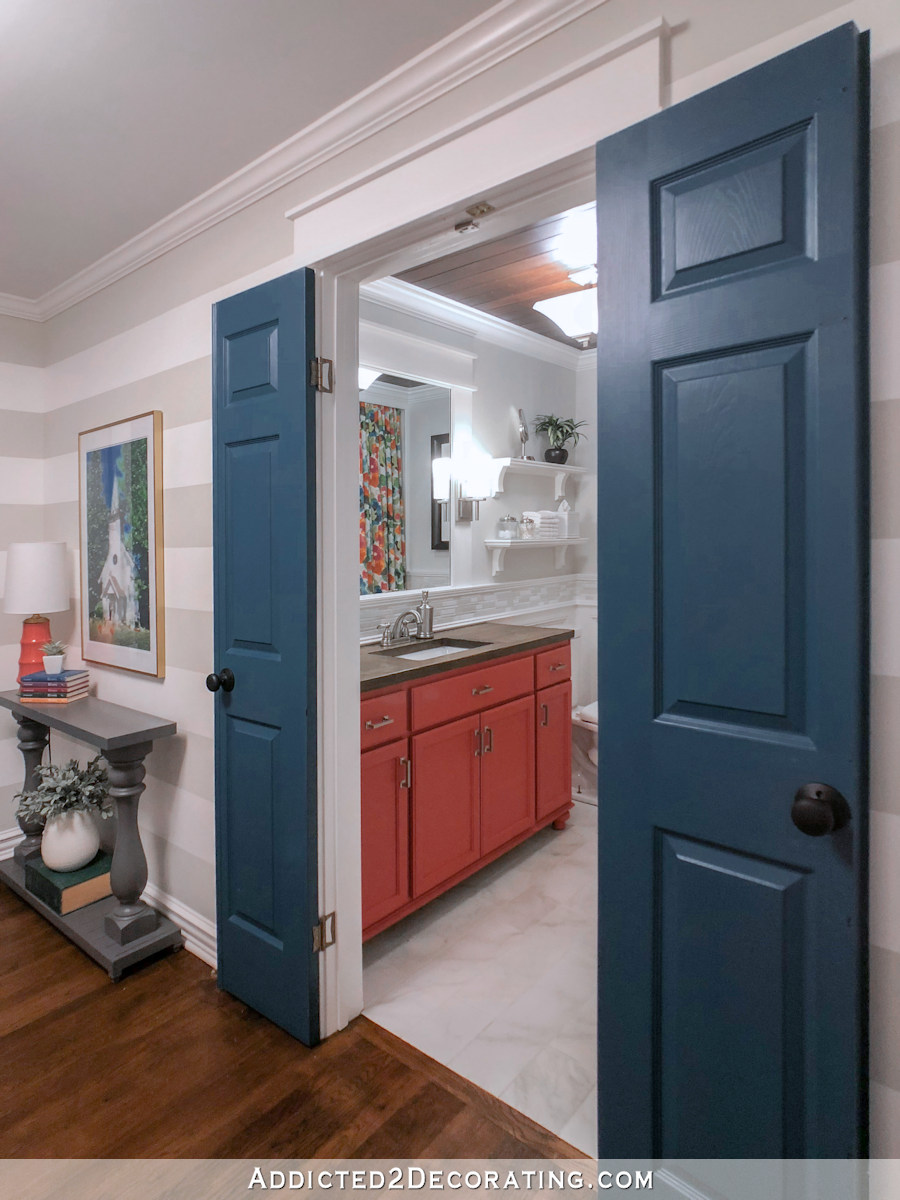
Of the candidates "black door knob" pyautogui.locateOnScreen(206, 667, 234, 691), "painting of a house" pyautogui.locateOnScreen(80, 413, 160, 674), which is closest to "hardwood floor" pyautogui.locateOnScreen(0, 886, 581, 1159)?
"black door knob" pyautogui.locateOnScreen(206, 667, 234, 691)

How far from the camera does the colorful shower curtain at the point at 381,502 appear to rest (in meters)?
3.46

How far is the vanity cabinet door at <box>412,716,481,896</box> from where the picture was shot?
2.56m

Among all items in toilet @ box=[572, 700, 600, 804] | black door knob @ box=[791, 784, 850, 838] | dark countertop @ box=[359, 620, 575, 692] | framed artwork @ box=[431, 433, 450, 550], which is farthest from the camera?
toilet @ box=[572, 700, 600, 804]

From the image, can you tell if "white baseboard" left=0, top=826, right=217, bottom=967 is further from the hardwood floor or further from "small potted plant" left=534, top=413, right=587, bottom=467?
"small potted plant" left=534, top=413, right=587, bottom=467

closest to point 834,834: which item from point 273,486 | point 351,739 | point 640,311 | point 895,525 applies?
point 895,525

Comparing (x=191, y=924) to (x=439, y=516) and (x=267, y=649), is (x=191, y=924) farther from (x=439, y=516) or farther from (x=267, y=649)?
(x=439, y=516)

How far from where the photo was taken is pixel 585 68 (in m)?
1.37

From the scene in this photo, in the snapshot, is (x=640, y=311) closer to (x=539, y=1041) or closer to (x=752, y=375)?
(x=752, y=375)

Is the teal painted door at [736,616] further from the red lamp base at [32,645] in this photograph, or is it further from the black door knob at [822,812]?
the red lamp base at [32,645]

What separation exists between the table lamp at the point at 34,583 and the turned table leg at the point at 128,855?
0.84 m

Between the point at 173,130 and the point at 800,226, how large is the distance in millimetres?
1619

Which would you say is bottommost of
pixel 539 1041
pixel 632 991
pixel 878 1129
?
pixel 539 1041

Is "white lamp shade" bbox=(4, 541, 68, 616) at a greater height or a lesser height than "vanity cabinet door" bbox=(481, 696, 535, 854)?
greater

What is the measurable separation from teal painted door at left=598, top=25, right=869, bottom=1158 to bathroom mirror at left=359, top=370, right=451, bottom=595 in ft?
7.64
